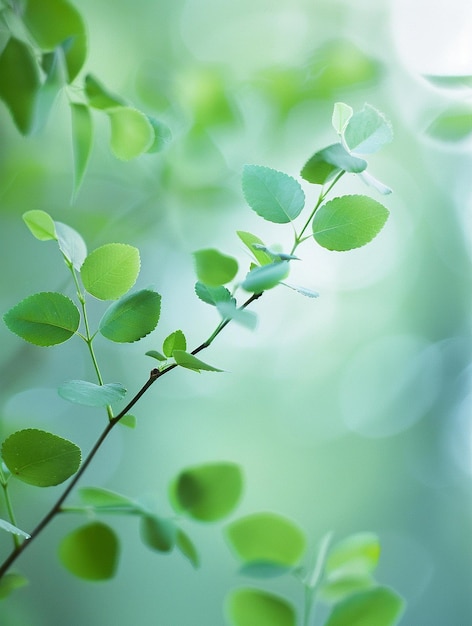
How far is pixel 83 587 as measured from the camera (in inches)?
25.7

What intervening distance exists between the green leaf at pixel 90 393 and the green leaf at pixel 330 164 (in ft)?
0.42

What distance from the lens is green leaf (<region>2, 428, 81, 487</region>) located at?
0.29m

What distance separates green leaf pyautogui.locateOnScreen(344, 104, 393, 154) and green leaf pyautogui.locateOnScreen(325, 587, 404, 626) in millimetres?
241

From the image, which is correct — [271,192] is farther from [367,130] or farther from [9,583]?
[9,583]

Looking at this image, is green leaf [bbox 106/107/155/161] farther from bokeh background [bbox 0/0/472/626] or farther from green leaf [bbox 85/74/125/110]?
bokeh background [bbox 0/0/472/626]

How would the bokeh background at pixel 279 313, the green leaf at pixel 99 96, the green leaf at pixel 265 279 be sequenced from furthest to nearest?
the bokeh background at pixel 279 313 → the green leaf at pixel 99 96 → the green leaf at pixel 265 279

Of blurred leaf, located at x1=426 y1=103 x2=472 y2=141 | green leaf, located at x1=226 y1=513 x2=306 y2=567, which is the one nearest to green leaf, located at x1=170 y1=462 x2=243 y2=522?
green leaf, located at x1=226 y1=513 x2=306 y2=567

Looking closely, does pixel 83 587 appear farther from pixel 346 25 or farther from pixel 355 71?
pixel 346 25

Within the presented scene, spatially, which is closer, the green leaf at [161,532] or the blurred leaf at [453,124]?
the green leaf at [161,532]

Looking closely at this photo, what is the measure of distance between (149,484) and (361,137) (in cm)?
52

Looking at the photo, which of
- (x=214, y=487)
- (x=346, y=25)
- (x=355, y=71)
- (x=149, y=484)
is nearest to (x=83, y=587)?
(x=149, y=484)

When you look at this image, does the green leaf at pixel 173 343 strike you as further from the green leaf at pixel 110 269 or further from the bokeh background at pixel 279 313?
the bokeh background at pixel 279 313

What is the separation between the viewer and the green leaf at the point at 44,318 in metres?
0.29

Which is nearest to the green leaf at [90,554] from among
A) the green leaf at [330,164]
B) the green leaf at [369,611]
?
the green leaf at [369,611]
